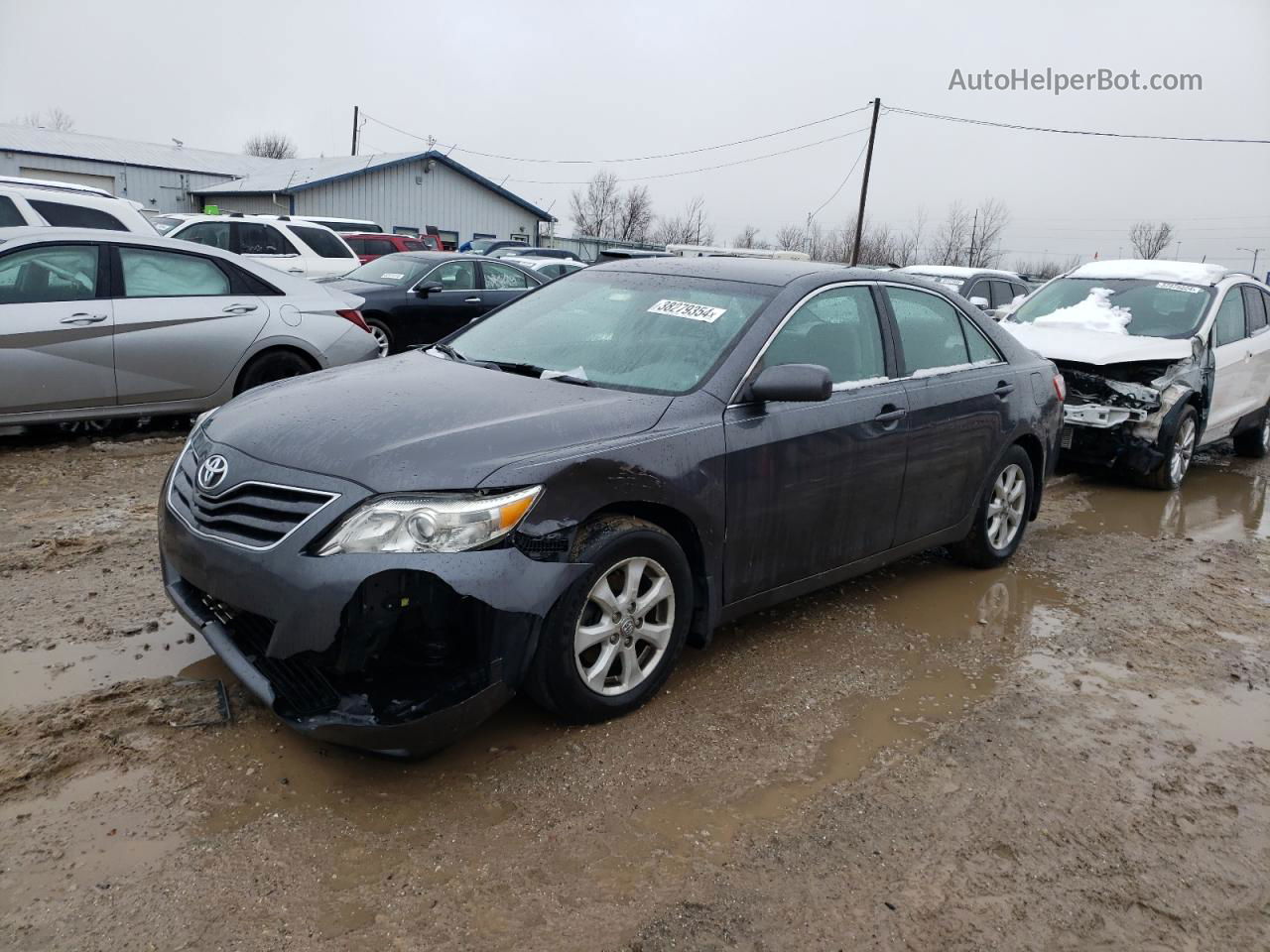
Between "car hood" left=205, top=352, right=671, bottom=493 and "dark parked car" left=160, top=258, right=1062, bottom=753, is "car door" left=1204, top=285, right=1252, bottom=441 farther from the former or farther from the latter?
"car hood" left=205, top=352, right=671, bottom=493

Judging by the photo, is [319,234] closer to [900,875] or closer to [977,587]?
[977,587]

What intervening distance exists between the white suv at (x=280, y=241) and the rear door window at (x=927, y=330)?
1092cm

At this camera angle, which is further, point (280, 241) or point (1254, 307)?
point (280, 241)

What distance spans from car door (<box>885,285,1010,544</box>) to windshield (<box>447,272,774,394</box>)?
40.7 inches

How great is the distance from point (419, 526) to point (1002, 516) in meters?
3.84

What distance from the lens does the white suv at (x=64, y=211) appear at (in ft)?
32.4

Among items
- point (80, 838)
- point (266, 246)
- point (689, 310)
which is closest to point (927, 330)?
point (689, 310)

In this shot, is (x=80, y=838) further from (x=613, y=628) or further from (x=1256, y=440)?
(x=1256, y=440)

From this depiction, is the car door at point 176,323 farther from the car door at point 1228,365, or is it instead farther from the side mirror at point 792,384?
the car door at point 1228,365

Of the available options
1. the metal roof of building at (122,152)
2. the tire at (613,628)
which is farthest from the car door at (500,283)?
the metal roof of building at (122,152)

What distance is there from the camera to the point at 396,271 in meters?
12.5

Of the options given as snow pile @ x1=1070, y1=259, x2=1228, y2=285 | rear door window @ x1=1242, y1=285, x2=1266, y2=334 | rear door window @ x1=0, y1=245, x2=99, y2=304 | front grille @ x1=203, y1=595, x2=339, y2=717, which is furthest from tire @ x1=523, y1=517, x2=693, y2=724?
rear door window @ x1=1242, y1=285, x2=1266, y2=334

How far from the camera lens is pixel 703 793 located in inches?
128

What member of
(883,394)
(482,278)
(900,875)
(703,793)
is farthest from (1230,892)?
(482,278)
